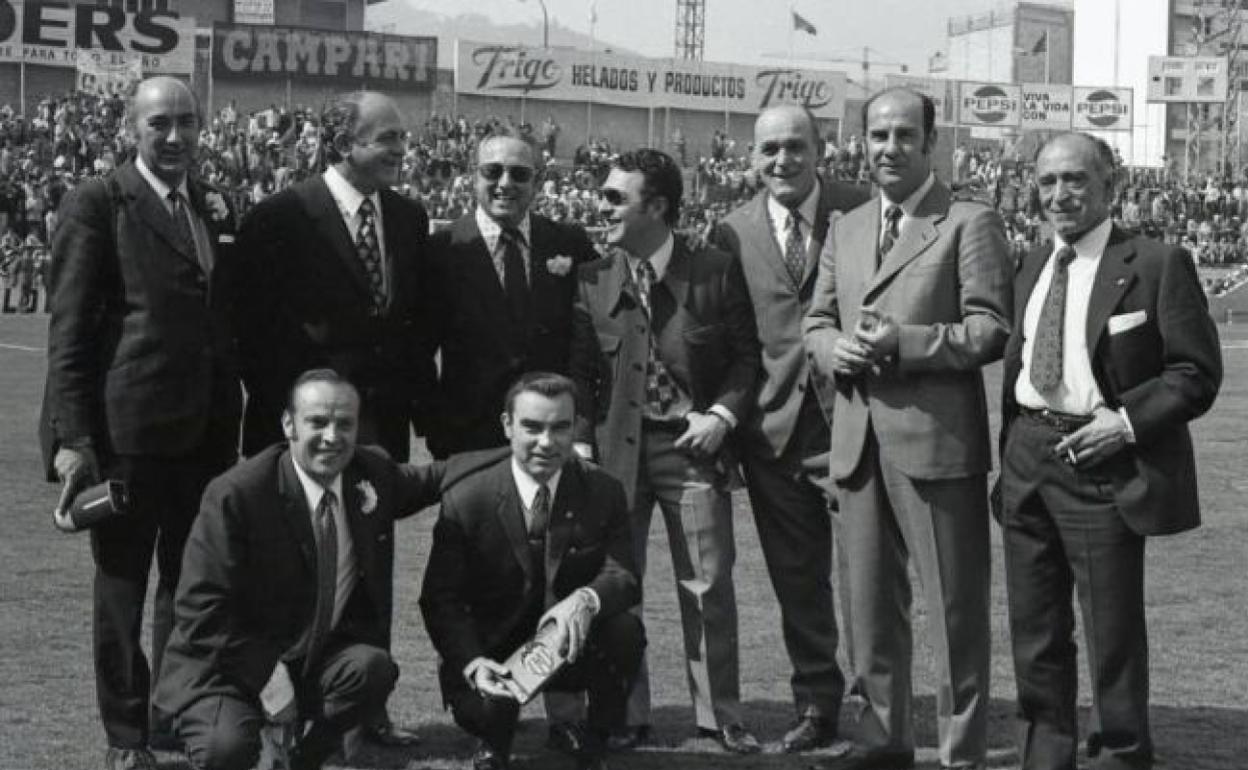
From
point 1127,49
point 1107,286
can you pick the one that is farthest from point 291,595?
point 1127,49

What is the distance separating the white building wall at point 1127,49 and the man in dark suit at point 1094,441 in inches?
3513

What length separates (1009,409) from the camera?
20.7 ft

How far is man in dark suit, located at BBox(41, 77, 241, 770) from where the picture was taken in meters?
6.39

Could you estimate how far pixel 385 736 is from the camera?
6945 mm

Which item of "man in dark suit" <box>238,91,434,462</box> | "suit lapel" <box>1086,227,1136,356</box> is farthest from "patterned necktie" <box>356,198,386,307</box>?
"suit lapel" <box>1086,227,1136,356</box>

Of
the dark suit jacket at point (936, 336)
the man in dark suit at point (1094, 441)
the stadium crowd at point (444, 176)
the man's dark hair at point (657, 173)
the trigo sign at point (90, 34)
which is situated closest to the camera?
the man in dark suit at point (1094, 441)

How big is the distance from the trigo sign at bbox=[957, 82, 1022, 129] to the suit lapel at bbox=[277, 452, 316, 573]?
222ft

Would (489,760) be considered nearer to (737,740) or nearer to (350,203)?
(737,740)

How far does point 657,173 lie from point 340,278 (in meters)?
1.24

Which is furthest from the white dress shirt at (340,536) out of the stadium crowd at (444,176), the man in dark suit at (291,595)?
the stadium crowd at (444,176)

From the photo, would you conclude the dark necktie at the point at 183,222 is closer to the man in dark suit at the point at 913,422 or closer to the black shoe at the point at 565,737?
the black shoe at the point at 565,737

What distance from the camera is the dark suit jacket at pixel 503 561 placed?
642 centimetres

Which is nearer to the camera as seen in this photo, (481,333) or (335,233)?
(335,233)

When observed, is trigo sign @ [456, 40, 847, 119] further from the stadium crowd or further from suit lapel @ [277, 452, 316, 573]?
suit lapel @ [277, 452, 316, 573]
